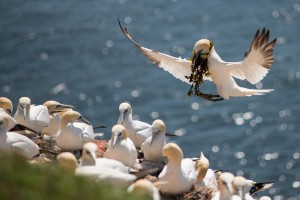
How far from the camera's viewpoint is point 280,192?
2470cm

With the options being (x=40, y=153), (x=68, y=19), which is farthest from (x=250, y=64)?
(x=68, y=19)

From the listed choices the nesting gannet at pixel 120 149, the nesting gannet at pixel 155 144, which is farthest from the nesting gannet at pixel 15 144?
the nesting gannet at pixel 155 144

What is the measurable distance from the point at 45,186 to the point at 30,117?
540 centimetres

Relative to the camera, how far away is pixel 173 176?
457 inches

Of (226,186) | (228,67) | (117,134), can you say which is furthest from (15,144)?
(228,67)

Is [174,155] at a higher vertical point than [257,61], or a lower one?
lower

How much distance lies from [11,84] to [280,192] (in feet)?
36.2

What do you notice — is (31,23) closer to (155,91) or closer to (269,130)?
(155,91)

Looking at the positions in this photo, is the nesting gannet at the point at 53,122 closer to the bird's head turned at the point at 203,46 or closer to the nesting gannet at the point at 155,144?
the nesting gannet at the point at 155,144

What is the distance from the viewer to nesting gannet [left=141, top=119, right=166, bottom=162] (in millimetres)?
12656

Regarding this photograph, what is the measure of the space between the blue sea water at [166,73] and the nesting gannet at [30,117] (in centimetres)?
1248

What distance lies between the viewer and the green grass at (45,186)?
25.5 ft

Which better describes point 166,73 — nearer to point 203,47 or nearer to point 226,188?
point 203,47

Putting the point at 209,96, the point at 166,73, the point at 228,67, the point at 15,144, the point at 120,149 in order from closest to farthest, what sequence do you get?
the point at 15,144 → the point at 120,149 → the point at 228,67 → the point at 209,96 → the point at 166,73
